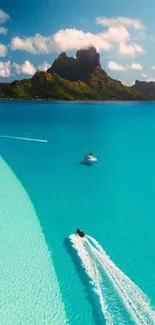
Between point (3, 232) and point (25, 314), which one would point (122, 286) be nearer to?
point (25, 314)

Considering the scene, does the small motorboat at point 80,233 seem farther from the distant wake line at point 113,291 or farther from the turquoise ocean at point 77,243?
the distant wake line at point 113,291

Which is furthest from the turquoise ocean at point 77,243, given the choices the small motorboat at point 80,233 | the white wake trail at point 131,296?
the small motorboat at point 80,233

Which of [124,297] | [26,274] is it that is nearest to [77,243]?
[26,274]

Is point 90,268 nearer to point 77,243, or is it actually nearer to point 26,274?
point 77,243

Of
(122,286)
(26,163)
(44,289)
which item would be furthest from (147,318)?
(26,163)

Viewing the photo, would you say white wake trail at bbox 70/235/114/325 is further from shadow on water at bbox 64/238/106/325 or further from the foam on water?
the foam on water

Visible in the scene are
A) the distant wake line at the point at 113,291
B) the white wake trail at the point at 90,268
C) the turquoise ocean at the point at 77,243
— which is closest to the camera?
the distant wake line at the point at 113,291
